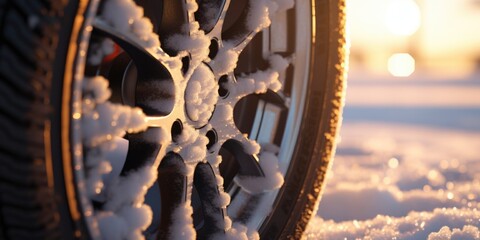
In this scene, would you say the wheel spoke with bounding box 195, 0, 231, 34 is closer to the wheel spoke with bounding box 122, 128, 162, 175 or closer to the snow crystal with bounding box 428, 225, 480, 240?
the wheel spoke with bounding box 122, 128, 162, 175

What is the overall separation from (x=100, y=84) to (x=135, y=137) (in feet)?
1.18

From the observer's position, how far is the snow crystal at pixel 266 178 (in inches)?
65.1

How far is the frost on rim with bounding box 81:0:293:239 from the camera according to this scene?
1103mm

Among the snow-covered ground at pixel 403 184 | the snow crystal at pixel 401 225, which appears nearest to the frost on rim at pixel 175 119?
the snow crystal at pixel 401 225

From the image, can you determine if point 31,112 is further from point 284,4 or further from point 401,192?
point 401,192

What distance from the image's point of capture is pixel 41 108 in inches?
37.4

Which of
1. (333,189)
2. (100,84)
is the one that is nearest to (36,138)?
(100,84)

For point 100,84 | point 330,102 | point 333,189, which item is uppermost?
point 330,102

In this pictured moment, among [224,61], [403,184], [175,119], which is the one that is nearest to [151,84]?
[175,119]

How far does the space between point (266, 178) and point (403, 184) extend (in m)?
1.32

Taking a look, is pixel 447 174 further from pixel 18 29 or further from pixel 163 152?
pixel 18 29

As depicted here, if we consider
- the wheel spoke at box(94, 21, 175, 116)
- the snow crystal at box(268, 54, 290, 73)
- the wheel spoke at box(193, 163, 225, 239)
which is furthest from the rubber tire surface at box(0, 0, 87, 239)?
the snow crystal at box(268, 54, 290, 73)

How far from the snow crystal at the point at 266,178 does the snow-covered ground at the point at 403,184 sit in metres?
0.29

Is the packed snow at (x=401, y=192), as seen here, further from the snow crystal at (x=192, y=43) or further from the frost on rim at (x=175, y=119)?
the snow crystal at (x=192, y=43)
